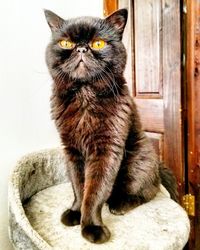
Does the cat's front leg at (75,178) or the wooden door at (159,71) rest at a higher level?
the wooden door at (159,71)

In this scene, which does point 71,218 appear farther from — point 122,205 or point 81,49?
point 81,49

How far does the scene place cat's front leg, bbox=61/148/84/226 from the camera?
0.85m

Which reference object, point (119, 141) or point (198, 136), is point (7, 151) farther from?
point (198, 136)

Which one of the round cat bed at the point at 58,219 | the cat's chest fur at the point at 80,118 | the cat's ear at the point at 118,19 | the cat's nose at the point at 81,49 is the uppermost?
the cat's ear at the point at 118,19

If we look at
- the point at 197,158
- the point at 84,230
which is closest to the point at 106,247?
the point at 84,230

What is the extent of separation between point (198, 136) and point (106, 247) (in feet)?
2.22

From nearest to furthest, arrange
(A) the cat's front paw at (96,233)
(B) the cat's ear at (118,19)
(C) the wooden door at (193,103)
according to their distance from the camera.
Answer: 1. (A) the cat's front paw at (96,233)
2. (B) the cat's ear at (118,19)
3. (C) the wooden door at (193,103)

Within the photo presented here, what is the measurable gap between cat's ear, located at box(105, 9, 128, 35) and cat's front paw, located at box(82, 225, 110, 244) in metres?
0.57

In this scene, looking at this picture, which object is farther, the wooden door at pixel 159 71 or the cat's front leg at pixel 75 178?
the wooden door at pixel 159 71

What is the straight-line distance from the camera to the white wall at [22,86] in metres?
1.01

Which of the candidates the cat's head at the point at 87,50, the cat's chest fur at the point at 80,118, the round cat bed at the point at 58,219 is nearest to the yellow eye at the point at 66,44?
the cat's head at the point at 87,50

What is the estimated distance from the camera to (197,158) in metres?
1.19

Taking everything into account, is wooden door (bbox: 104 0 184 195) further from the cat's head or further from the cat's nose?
the cat's nose

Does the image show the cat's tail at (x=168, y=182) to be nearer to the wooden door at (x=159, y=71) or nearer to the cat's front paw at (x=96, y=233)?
the wooden door at (x=159, y=71)
